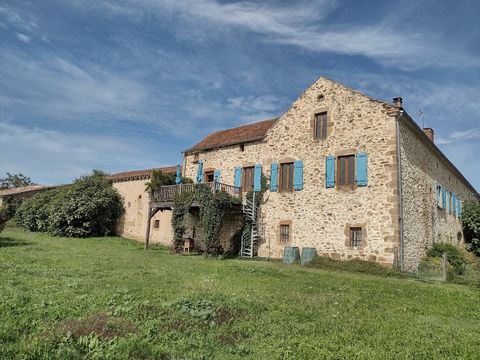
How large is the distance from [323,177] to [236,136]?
667 centimetres

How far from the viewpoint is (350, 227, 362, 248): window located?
49.4 ft

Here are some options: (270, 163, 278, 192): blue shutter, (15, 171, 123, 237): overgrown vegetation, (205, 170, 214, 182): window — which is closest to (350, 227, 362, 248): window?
(270, 163, 278, 192): blue shutter

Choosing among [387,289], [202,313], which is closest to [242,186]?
[387,289]

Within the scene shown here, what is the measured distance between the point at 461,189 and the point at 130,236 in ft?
75.3

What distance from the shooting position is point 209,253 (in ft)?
55.5

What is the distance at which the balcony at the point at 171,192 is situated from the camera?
18.3 m

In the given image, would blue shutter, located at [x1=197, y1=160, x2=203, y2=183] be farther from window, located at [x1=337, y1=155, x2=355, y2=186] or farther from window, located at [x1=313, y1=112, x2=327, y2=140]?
window, located at [x1=337, y1=155, x2=355, y2=186]

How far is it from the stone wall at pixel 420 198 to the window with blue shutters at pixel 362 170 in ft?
5.08

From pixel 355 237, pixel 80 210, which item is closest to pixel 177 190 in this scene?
pixel 355 237

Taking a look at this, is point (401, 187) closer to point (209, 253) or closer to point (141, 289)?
point (209, 253)

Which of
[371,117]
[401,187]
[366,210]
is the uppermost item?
[371,117]

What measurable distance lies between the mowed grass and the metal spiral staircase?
→ 807 centimetres

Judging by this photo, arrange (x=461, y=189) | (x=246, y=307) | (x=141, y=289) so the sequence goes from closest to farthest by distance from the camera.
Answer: (x=246, y=307) < (x=141, y=289) < (x=461, y=189)

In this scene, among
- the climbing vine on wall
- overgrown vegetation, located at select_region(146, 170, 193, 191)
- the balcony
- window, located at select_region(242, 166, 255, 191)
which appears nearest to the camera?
the climbing vine on wall
